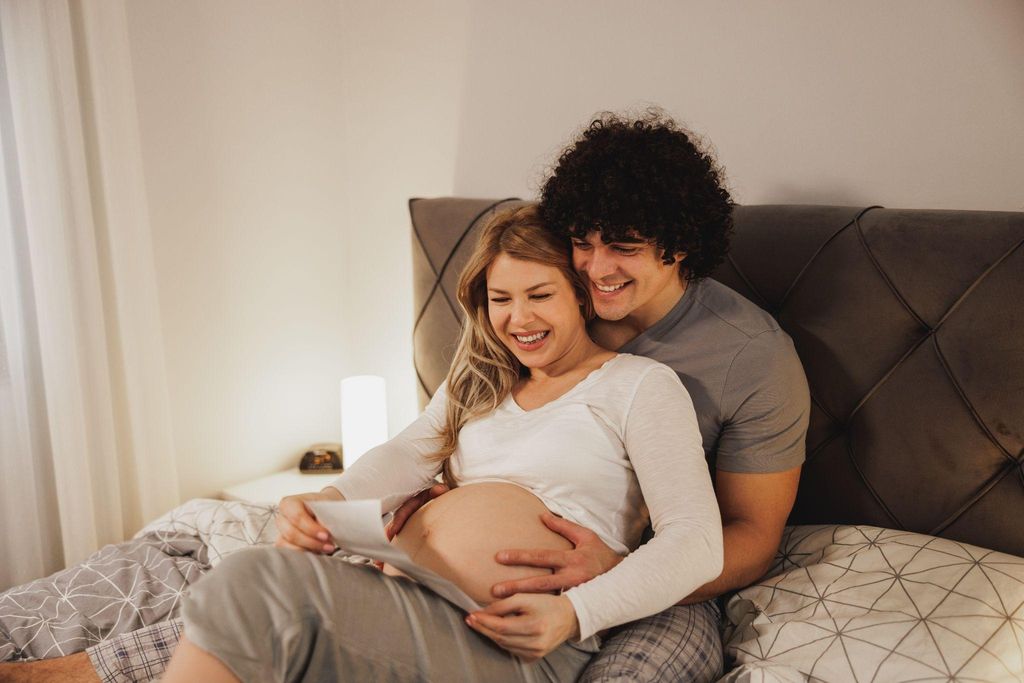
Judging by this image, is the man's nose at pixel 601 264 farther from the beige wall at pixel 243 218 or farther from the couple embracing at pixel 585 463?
the beige wall at pixel 243 218

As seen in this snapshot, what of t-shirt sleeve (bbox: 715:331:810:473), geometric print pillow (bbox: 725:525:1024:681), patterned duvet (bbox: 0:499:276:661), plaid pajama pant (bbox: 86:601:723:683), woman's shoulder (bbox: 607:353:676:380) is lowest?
patterned duvet (bbox: 0:499:276:661)

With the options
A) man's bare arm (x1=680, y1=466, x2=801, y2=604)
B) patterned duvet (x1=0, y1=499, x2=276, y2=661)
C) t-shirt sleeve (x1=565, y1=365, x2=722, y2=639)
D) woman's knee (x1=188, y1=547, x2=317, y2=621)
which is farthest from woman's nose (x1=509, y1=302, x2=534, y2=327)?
patterned duvet (x1=0, y1=499, x2=276, y2=661)

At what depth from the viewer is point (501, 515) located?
4.31ft

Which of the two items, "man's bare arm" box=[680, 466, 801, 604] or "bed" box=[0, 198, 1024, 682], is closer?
"bed" box=[0, 198, 1024, 682]

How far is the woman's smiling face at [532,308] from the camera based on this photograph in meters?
1.44

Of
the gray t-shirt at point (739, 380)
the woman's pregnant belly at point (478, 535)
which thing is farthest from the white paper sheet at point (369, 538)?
the gray t-shirt at point (739, 380)

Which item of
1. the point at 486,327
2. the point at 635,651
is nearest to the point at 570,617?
the point at 635,651

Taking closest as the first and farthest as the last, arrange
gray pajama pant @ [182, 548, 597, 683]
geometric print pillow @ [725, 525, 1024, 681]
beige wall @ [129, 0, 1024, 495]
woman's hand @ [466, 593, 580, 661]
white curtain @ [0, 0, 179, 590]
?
gray pajama pant @ [182, 548, 597, 683] < woman's hand @ [466, 593, 580, 661] < geometric print pillow @ [725, 525, 1024, 681] < beige wall @ [129, 0, 1024, 495] < white curtain @ [0, 0, 179, 590]

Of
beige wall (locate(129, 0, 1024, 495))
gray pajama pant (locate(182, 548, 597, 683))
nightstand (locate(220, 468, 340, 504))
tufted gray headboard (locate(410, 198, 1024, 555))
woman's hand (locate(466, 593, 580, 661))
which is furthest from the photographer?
nightstand (locate(220, 468, 340, 504))

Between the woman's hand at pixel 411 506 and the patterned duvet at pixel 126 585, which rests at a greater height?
the woman's hand at pixel 411 506

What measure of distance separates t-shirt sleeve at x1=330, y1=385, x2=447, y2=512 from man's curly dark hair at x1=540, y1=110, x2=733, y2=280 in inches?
17.6

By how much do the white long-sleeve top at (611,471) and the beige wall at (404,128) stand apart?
2.37 ft

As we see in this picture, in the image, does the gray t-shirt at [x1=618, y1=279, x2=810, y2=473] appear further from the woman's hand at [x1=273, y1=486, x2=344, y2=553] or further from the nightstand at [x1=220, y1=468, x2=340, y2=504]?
the nightstand at [x1=220, y1=468, x2=340, y2=504]

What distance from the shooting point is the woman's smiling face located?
1441mm
